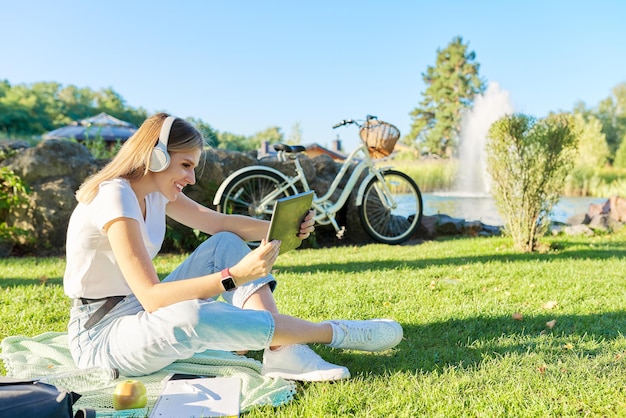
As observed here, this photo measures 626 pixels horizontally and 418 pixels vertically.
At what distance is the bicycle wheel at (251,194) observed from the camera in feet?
19.2

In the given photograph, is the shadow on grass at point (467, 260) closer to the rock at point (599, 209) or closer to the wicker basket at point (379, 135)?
the wicker basket at point (379, 135)

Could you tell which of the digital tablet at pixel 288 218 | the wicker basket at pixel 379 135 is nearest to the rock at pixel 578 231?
the wicker basket at pixel 379 135

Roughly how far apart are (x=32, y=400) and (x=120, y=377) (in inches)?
24.2

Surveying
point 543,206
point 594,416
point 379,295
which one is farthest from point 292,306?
point 543,206

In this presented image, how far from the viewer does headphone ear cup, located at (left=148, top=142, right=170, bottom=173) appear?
2.03 m

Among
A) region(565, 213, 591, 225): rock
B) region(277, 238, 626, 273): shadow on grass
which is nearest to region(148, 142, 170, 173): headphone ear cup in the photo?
region(277, 238, 626, 273): shadow on grass

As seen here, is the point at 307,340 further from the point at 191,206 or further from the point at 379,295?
the point at 379,295

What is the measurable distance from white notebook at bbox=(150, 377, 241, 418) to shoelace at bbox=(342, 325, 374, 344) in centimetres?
49

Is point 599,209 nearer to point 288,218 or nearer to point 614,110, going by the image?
point 288,218

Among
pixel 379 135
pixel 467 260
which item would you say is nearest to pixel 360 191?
pixel 379 135

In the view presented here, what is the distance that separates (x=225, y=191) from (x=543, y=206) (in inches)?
131

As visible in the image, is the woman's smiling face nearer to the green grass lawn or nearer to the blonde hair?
the blonde hair

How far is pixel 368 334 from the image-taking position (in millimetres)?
2338

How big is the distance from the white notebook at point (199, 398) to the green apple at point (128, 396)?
73mm
